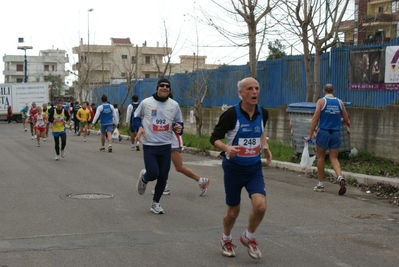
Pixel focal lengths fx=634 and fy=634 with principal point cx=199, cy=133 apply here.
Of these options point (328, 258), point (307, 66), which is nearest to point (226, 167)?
point (328, 258)

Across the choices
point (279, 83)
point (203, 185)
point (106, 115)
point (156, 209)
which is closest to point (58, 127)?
point (106, 115)

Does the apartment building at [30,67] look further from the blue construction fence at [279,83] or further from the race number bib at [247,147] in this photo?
the race number bib at [247,147]

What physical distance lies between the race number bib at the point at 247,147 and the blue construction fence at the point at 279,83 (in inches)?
376

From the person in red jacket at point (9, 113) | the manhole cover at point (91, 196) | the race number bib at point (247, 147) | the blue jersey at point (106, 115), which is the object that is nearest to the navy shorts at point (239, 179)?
the race number bib at point (247, 147)

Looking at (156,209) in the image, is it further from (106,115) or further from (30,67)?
(30,67)

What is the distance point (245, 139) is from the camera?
6457 mm

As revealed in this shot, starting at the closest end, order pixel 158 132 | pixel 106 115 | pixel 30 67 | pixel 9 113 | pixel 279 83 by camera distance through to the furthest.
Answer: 1. pixel 158 132
2. pixel 106 115
3. pixel 279 83
4. pixel 9 113
5. pixel 30 67

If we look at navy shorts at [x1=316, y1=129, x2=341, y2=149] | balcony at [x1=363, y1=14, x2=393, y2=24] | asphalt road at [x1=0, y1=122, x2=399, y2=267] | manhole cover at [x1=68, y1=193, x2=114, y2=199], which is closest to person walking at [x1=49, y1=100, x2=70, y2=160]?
asphalt road at [x1=0, y1=122, x2=399, y2=267]

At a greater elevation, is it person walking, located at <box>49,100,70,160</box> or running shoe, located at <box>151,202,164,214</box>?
person walking, located at <box>49,100,70,160</box>

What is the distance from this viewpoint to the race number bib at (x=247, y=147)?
644 centimetres

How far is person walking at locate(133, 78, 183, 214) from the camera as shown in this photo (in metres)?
9.05

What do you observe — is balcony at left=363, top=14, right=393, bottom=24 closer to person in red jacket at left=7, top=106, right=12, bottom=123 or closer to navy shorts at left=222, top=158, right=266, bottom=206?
navy shorts at left=222, top=158, right=266, bottom=206

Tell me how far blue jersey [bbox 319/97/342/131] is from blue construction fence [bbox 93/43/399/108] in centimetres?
443

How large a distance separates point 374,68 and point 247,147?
10396 mm
